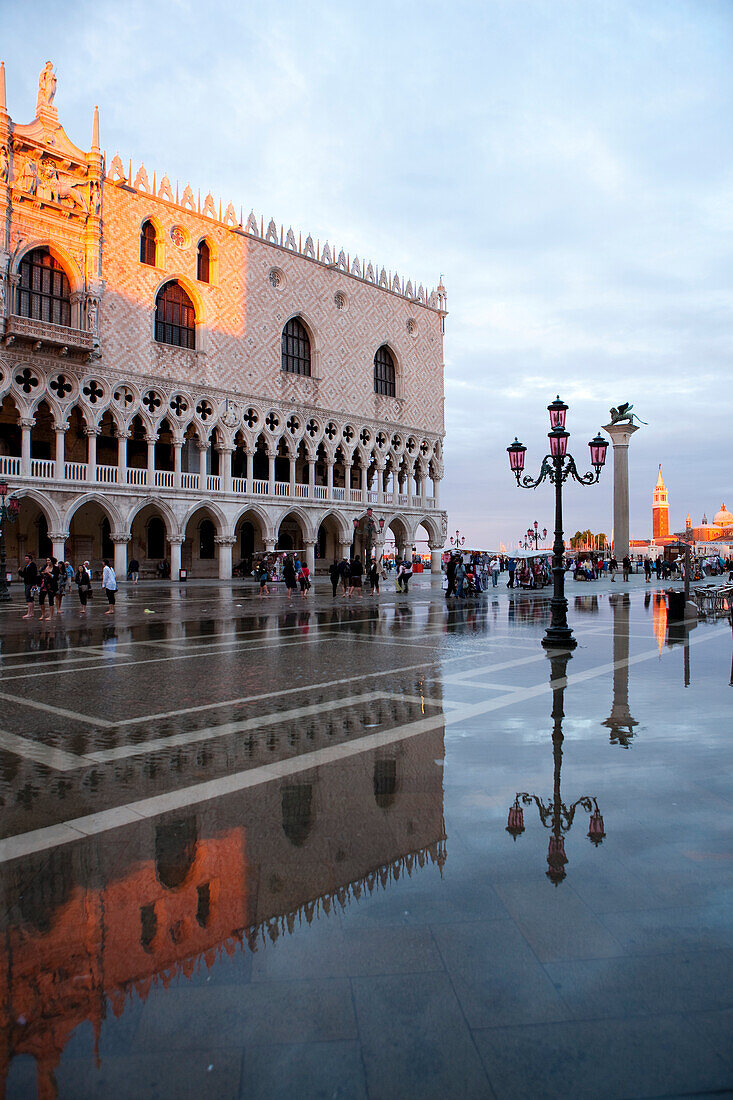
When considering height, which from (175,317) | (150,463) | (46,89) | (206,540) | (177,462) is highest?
(46,89)

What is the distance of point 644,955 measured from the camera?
8.68ft

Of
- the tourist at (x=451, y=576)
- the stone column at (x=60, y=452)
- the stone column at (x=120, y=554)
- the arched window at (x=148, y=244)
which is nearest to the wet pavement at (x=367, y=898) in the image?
the tourist at (x=451, y=576)

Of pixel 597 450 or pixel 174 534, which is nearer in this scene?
pixel 597 450

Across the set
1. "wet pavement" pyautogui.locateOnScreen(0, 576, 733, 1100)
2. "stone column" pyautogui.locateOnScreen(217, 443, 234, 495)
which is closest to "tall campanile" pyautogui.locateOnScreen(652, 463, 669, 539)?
"stone column" pyautogui.locateOnScreen(217, 443, 234, 495)

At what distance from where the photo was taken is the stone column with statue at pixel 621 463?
4231cm

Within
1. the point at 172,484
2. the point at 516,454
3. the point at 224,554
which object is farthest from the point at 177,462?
the point at 516,454

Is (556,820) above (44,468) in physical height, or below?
below

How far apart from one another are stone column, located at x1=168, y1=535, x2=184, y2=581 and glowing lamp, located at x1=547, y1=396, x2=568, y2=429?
82.8ft

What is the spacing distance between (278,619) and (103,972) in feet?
47.6

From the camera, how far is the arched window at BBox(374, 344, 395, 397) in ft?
156

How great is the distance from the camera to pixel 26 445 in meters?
29.6

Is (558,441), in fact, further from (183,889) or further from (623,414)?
(623,414)

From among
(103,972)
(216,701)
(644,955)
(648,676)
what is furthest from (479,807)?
(648,676)

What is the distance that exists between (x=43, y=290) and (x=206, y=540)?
16.3m
